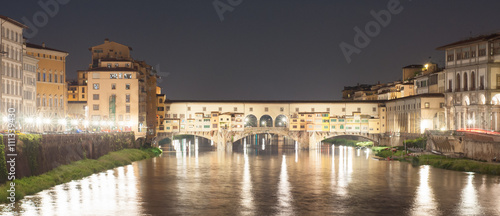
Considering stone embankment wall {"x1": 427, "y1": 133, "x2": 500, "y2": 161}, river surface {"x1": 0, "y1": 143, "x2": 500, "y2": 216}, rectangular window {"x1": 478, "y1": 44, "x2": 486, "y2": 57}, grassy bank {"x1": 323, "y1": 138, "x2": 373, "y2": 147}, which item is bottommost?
river surface {"x1": 0, "y1": 143, "x2": 500, "y2": 216}

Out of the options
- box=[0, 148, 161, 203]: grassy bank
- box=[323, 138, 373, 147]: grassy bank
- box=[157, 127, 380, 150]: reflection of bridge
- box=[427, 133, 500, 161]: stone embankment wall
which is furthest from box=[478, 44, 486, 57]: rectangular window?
box=[323, 138, 373, 147]: grassy bank

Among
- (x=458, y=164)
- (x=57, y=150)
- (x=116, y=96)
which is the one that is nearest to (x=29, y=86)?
(x=116, y=96)

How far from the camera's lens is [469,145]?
57750 millimetres

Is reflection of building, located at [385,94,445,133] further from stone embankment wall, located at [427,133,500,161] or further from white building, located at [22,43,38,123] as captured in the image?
white building, located at [22,43,38,123]

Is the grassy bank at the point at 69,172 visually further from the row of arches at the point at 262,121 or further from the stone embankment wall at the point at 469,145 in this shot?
the row of arches at the point at 262,121

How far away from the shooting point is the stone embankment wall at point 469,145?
171 ft

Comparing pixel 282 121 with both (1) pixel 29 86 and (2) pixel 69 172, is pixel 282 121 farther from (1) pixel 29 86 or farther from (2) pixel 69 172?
(2) pixel 69 172

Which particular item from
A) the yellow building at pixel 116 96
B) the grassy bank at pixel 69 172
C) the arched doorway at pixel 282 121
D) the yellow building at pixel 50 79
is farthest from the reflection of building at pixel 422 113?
the yellow building at pixel 50 79

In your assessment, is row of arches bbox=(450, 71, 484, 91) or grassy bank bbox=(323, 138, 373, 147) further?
grassy bank bbox=(323, 138, 373, 147)

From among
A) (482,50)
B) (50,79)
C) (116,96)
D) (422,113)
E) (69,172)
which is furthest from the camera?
(116,96)

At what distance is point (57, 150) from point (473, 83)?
44.8m

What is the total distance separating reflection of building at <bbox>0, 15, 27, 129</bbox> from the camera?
56156 millimetres

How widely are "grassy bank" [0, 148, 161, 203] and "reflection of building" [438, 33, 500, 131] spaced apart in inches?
1382

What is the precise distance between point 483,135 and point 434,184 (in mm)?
11823
